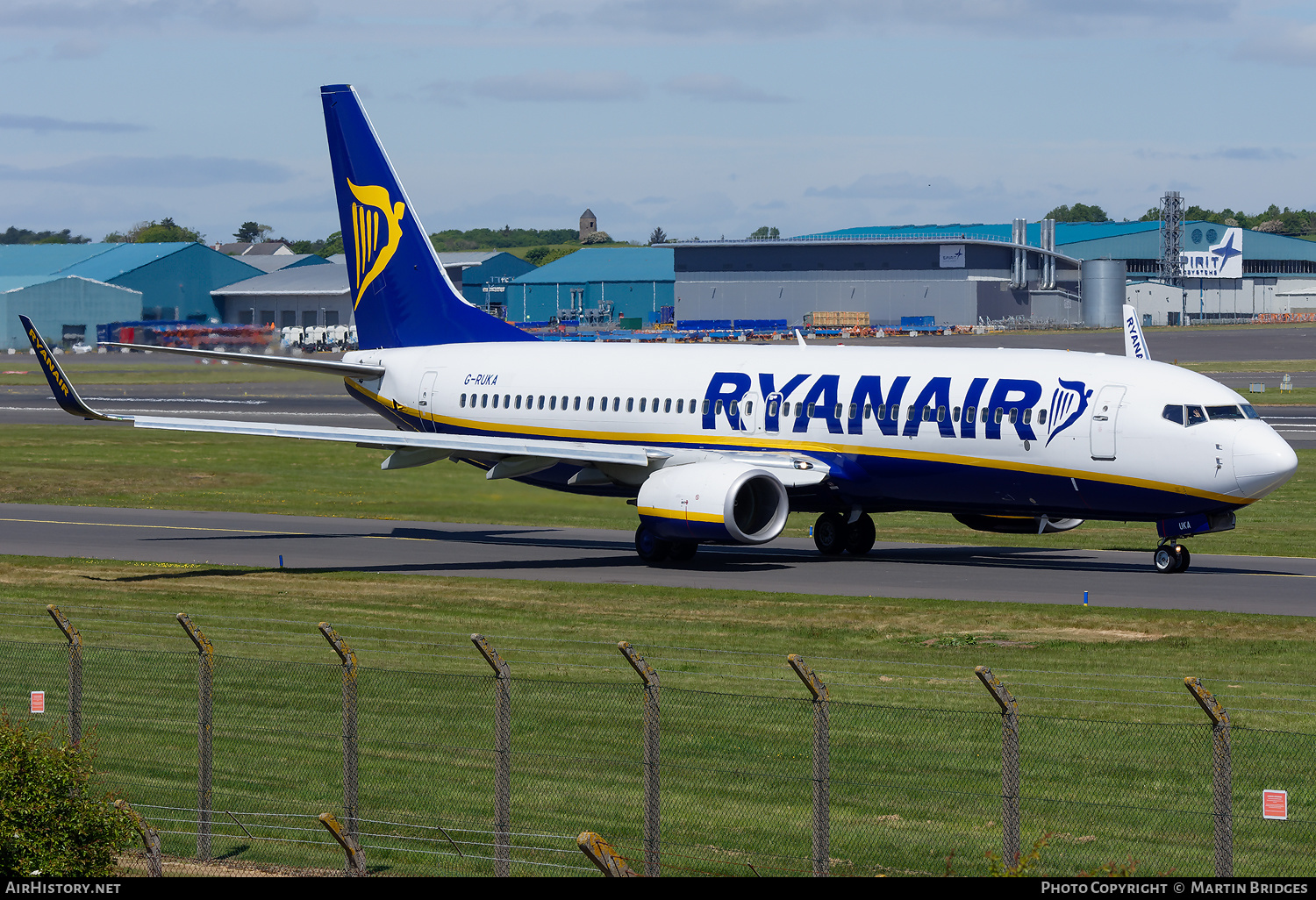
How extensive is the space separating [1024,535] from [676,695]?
24.8 m

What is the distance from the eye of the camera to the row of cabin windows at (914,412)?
3481 cm

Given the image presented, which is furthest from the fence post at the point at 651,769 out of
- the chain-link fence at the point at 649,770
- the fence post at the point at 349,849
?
the fence post at the point at 349,849

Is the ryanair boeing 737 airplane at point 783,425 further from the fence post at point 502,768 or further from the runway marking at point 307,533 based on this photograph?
the fence post at point 502,768

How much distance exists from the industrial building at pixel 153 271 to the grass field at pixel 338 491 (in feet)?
368

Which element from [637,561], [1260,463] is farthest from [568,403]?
[1260,463]

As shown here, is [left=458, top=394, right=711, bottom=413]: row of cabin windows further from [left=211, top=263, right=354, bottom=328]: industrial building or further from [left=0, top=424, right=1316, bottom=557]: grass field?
[left=211, top=263, right=354, bottom=328]: industrial building

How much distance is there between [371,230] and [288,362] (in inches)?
273

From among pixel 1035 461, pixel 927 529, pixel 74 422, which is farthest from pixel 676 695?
pixel 74 422

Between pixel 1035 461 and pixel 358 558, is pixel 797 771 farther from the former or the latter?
pixel 358 558

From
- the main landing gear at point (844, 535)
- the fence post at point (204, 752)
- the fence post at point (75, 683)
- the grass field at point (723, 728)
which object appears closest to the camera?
the fence post at point (204, 752)

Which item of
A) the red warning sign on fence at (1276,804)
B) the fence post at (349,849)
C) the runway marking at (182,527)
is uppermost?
the red warning sign on fence at (1276,804)

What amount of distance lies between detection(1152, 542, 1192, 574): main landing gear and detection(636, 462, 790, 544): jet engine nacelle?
787 centimetres

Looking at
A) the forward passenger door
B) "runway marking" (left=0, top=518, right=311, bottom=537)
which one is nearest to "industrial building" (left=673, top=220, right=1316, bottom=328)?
"runway marking" (left=0, top=518, right=311, bottom=537)

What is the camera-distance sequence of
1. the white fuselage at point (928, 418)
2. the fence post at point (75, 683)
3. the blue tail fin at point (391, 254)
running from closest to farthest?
the fence post at point (75, 683) → the white fuselage at point (928, 418) → the blue tail fin at point (391, 254)
